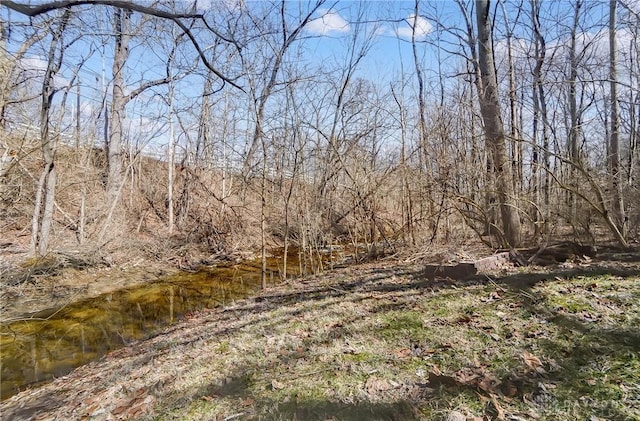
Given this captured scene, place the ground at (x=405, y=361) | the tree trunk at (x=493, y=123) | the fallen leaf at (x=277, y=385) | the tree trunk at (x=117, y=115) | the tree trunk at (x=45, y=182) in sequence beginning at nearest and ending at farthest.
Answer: the ground at (x=405, y=361)
the fallen leaf at (x=277, y=385)
the tree trunk at (x=493, y=123)
the tree trunk at (x=45, y=182)
the tree trunk at (x=117, y=115)

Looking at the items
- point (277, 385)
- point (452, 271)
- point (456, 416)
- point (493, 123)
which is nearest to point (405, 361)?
point (456, 416)

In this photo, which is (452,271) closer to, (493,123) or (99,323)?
(493,123)

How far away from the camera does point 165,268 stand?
11.1m

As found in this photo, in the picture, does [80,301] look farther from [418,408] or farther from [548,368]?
[548,368]

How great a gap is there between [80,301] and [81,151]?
25.2 feet

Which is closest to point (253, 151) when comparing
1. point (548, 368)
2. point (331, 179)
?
point (331, 179)

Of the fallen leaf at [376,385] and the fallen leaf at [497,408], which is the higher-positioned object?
the fallen leaf at [497,408]

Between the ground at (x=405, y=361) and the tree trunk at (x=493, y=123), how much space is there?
A: 4.68ft

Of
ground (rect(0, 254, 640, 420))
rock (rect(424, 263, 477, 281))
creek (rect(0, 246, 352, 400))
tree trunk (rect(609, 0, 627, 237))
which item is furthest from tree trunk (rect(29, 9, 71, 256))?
tree trunk (rect(609, 0, 627, 237))

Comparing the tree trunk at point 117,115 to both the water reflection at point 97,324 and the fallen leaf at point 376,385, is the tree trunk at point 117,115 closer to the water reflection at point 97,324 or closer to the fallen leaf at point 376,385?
the water reflection at point 97,324

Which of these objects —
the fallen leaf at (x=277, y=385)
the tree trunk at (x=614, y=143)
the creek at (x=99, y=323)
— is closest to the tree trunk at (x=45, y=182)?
the creek at (x=99, y=323)

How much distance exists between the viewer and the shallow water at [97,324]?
214 inches

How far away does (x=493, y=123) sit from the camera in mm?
6242

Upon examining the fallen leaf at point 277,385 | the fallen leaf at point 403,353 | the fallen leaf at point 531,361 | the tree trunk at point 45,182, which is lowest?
the fallen leaf at point 277,385
